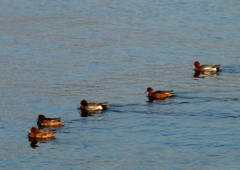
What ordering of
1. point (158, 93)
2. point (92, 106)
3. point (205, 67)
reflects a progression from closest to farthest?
point (92, 106) → point (158, 93) → point (205, 67)

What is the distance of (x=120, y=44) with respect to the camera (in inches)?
1660

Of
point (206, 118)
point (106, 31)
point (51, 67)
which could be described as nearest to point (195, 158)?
point (206, 118)

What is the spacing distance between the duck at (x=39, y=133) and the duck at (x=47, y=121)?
92 cm

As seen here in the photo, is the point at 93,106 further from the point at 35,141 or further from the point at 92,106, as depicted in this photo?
the point at 35,141

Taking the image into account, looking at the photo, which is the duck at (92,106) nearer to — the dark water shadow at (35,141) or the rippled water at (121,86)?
the rippled water at (121,86)

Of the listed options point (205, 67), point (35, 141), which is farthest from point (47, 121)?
point (205, 67)

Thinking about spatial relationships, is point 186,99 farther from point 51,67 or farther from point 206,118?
point 51,67

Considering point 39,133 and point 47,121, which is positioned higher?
point 47,121

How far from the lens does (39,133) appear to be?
858 inches

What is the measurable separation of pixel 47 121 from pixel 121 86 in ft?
25.6

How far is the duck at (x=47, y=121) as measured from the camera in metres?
22.9

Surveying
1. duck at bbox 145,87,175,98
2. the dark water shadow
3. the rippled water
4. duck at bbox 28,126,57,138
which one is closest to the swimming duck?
the rippled water

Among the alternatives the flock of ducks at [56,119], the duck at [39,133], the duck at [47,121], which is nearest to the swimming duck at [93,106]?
the flock of ducks at [56,119]

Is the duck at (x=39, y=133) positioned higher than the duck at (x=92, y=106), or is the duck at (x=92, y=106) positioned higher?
the duck at (x=92, y=106)
